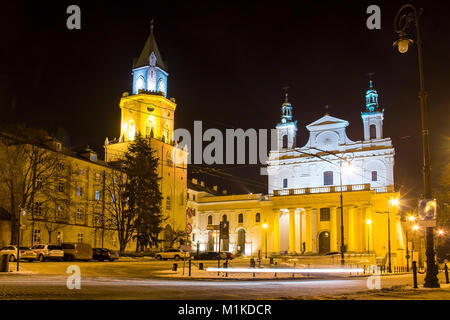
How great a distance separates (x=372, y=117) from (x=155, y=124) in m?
32.1

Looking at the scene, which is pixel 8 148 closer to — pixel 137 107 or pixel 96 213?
pixel 96 213

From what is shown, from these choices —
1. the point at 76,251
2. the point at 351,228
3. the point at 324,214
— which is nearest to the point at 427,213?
the point at 76,251

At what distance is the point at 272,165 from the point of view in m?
74.4

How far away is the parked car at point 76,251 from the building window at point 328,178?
39.0m

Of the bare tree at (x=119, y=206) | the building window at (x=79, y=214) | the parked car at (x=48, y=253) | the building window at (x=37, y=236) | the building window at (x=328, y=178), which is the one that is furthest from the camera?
the building window at (x=328, y=178)

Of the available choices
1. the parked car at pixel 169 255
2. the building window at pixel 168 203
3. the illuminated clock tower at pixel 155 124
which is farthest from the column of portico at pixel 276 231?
the parked car at pixel 169 255

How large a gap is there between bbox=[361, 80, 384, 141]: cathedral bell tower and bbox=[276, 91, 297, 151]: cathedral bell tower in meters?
11.0

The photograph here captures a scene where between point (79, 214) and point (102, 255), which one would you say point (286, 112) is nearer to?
point (79, 214)

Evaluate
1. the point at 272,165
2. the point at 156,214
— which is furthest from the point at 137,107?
the point at 272,165

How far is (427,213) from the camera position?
1532 centimetres

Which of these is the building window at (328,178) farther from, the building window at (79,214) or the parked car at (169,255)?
the building window at (79,214)

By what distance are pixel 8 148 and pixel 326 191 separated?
41490 millimetres

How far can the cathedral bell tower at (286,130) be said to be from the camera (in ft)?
244

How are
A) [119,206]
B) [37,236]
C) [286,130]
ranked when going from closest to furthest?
[37,236] < [119,206] < [286,130]
